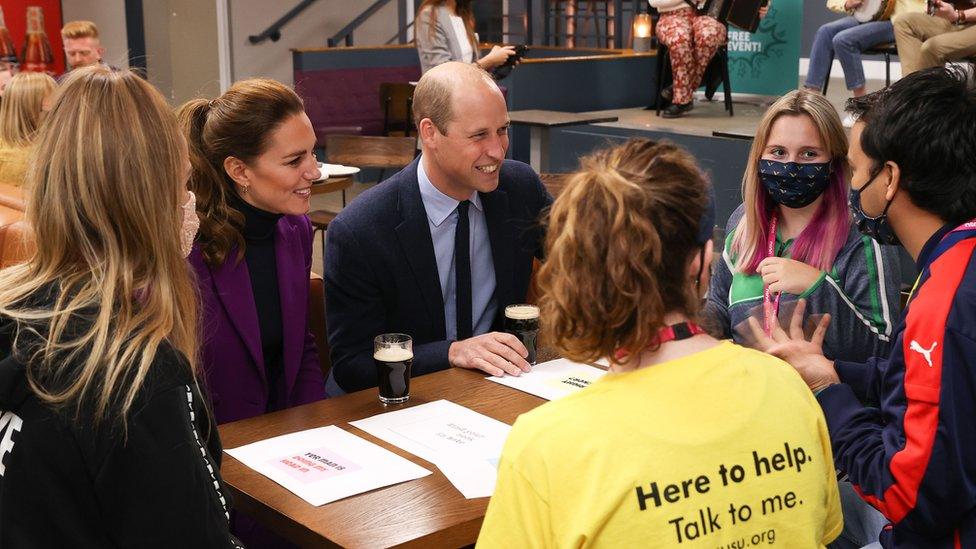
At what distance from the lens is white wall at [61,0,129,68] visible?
10562 mm

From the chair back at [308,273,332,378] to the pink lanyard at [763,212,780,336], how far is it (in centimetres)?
126

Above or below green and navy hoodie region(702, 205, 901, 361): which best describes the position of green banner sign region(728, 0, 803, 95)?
above

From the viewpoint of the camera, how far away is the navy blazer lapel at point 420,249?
9.14 ft

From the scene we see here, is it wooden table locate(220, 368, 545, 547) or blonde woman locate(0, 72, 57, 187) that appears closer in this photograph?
wooden table locate(220, 368, 545, 547)

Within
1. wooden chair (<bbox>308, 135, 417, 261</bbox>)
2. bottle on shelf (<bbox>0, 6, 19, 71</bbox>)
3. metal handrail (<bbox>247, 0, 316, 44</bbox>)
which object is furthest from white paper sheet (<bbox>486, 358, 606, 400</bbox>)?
metal handrail (<bbox>247, 0, 316, 44</bbox>)

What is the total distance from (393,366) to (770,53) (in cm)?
773

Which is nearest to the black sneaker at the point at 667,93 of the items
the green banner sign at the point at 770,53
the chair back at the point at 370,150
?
the green banner sign at the point at 770,53

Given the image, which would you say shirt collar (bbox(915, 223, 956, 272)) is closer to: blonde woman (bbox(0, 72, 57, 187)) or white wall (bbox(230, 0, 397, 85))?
blonde woman (bbox(0, 72, 57, 187))

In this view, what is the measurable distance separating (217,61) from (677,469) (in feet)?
25.9

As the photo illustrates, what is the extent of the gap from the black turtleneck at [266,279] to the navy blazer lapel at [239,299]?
0.17ft

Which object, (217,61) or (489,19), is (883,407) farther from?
(489,19)

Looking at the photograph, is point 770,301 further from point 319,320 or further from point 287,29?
point 287,29

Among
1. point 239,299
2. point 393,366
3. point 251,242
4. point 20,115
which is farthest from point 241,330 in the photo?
point 20,115

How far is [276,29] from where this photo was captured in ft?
37.6
